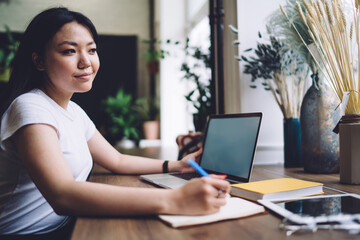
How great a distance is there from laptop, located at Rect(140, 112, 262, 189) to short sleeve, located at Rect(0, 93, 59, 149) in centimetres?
38

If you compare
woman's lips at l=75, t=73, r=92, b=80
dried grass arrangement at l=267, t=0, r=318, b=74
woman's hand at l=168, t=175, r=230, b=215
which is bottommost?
woman's hand at l=168, t=175, r=230, b=215

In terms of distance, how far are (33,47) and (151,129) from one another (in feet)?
13.2

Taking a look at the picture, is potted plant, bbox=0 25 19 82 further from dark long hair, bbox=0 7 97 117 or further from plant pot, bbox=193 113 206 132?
dark long hair, bbox=0 7 97 117

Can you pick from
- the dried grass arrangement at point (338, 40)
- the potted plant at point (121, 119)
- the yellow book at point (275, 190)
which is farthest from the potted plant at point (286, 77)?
the potted plant at point (121, 119)

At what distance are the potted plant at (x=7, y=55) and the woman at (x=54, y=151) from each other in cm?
441

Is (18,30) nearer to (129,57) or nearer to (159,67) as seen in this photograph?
(129,57)

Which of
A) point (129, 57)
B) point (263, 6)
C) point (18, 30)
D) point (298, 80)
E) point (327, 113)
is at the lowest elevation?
point (327, 113)

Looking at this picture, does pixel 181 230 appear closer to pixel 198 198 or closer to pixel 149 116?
pixel 198 198

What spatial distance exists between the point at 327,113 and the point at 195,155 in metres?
0.50

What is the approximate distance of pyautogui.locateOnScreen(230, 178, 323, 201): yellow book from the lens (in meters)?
0.72

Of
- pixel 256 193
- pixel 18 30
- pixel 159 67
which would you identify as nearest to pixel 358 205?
pixel 256 193

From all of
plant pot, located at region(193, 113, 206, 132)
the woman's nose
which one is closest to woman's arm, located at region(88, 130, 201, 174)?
the woman's nose

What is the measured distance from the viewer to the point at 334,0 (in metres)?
0.90

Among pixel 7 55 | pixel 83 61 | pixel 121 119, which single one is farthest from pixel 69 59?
pixel 7 55
